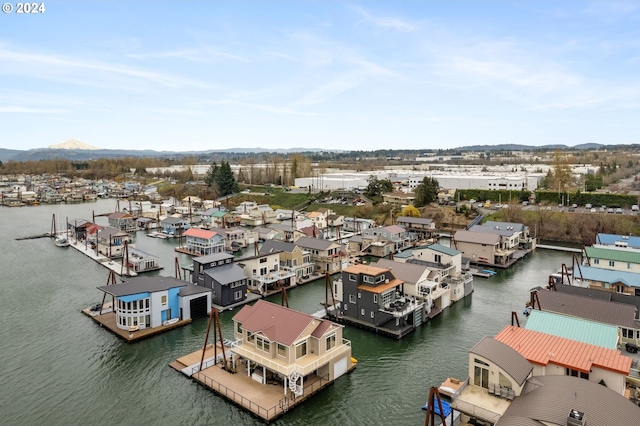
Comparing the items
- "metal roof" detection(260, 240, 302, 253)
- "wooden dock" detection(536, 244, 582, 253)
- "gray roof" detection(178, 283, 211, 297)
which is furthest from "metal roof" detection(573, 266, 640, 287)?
"gray roof" detection(178, 283, 211, 297)

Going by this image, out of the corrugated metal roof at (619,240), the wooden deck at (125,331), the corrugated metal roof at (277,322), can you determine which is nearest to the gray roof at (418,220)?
the corrugated metal roof at (619,240)

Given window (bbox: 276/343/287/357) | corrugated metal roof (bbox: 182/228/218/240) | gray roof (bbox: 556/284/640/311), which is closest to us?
window (bbox: 276/343/287/357)

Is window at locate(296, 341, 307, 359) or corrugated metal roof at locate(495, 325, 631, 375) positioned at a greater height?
corrugated metal roof at locate(495, 325, 631, 375)

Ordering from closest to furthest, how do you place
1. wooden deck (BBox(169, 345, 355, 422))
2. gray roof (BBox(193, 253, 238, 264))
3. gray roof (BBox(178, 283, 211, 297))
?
wooden deck (BBox(169, 345, 355, 422)) < gray roof (BBox(178, 283, 211, 297)) < gray roof (BBox(193, 253, 238, 264))

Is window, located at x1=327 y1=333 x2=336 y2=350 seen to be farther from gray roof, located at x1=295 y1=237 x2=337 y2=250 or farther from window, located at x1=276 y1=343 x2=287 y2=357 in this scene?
gray roof, located at x1=295 y1=237 x2=337 y2=250

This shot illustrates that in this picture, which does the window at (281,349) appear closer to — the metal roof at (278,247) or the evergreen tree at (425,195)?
the metal roof at (278,247)
